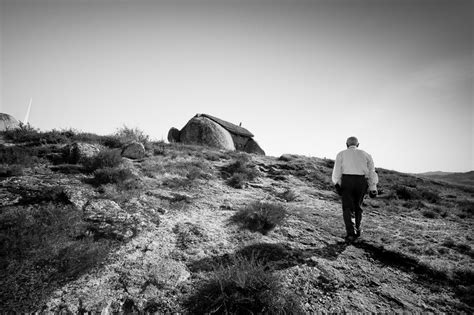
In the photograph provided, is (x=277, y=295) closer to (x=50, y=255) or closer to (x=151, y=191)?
(x=50, y=255)

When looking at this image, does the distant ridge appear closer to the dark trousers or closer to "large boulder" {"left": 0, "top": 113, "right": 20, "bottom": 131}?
the dark trousers

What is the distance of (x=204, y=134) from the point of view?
17719 mm

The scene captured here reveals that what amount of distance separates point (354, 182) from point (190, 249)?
13.2 ft

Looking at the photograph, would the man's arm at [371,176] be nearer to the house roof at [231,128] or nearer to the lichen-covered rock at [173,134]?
the lichen-covered rock at [173,134]

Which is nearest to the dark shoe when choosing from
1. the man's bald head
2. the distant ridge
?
the man's bald head

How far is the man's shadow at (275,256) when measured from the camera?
11.3 ft

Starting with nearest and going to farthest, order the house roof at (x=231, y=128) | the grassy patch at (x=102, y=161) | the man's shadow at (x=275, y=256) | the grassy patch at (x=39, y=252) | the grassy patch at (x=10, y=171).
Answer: the grassy patch at (x=39, y=252) < the man's shadow at (x=275, y=256) < the grassy patch at (x=10, y=171) < the grassy patch at (x=102, y=161) < the house roof at (x=231, y=128)

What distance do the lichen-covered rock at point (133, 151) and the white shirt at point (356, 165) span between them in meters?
7.75

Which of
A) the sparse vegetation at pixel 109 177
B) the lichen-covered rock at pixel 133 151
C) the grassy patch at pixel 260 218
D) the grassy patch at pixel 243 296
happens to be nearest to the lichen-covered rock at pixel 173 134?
the lichen-covered rock at pixel 133 151

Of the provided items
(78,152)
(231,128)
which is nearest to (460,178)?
(231,128)

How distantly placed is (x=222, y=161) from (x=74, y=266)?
8.51 meters

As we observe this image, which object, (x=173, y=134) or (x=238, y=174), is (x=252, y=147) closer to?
(x=173, y=134)

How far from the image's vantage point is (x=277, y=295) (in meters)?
2.67

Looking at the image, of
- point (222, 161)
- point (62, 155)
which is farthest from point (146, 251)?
point (222, 161)
